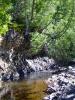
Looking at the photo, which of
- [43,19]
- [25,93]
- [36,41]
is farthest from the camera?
[43,19]

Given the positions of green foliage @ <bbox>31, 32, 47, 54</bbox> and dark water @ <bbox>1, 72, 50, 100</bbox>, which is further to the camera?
green foliage @ <bbox>31, 32, 47, 54</bbox>

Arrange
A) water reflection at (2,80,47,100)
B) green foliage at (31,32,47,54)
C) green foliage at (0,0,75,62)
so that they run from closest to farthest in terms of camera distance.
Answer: water reflection at (2,80,47,100) → green foliage at (31,32,47,54) → green foliage at (0,0,75,62)

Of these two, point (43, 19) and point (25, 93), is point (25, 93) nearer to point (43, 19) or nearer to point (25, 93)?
point (25, 93)

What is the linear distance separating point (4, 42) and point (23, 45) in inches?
220

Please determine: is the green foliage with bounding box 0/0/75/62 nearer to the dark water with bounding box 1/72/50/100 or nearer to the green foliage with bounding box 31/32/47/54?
the green foliage with bounding box 31/32/47/54

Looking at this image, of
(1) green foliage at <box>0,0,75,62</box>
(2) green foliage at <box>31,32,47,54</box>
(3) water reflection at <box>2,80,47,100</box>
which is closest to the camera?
(3) water reflection at <box>2,80,47,100</box>

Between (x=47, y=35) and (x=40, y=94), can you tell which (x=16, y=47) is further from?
(x=40, y=94)

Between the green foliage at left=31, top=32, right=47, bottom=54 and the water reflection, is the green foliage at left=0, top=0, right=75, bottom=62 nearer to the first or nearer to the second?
the green foliage at left=31, top=32, right=47, bottom=54

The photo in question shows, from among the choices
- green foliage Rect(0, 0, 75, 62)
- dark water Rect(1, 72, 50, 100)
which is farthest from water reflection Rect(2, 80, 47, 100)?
green foliage Rect(0, 0, 75, 62)

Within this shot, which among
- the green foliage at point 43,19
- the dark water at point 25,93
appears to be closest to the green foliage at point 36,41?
the green foliage at point 43,19

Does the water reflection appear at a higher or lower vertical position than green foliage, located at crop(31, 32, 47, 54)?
higher

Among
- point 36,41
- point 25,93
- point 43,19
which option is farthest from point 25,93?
point 43,19

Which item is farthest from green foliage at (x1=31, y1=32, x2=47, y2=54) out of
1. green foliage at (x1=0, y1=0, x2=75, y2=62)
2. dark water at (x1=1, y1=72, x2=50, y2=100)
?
dark water at (x1=1, y1=72, x2=50, y2=100)

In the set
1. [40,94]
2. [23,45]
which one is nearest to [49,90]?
[40,94]
